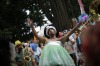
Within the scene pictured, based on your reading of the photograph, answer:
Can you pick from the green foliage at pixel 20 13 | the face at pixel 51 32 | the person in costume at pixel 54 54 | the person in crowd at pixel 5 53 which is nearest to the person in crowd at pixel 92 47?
the person in crowd at pixel 5 53

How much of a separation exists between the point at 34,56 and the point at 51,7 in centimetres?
956

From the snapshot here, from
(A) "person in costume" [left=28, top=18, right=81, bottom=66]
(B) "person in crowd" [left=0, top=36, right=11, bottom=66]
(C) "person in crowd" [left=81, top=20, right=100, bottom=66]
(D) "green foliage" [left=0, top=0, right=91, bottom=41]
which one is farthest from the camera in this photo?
(D) "green foliage" [left=0, top=0, right=91, bottom=41]

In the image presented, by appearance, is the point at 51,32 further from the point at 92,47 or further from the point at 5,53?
the point at 92,47

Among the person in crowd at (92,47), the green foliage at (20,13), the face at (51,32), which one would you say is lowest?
the person in crowd at (92,47)

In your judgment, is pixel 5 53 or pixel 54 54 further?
pixel 54 54

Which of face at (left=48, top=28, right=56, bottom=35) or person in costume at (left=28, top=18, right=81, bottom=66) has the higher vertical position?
face at (left=48, top=28, right=56, bottom=35)

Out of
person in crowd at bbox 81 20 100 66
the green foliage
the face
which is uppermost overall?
the green foliage

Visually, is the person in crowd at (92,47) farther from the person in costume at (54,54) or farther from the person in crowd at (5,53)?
the person in costume at (54,54)

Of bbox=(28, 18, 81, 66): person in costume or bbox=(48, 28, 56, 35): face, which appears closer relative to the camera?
bbox=(28, 18, 81, 66): person in costume

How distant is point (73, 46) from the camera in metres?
11.6

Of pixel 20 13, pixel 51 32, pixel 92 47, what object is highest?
pixel 20 13

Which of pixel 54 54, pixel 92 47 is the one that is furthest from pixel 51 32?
pixel 92 47

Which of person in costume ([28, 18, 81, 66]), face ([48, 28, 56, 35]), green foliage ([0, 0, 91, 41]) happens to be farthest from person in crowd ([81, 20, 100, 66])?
green foliage ([0, 0, 91, 41])

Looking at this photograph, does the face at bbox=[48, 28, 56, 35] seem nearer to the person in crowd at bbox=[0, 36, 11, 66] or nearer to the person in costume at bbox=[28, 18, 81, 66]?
the person in costume at bbox=[28, 18, 81, 66]
